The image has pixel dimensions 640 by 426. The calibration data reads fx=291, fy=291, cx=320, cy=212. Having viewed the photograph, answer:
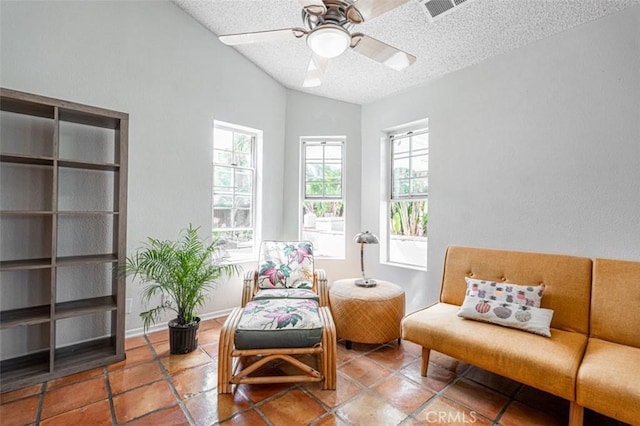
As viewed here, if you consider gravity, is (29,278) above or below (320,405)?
above

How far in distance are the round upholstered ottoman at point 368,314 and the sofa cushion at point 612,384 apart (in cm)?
123

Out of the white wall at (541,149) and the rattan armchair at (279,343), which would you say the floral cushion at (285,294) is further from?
the white wall at (541,149)

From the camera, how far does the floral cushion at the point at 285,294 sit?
2.48 metres

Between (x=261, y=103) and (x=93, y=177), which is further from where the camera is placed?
(x=261, y=103)

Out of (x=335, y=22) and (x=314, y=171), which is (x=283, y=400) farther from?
(x=314, y=171)

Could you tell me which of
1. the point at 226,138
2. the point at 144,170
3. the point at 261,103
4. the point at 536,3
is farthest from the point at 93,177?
the point at 536,3

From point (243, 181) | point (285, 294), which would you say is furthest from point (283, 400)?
point (243, 181)

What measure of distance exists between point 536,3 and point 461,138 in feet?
3.62

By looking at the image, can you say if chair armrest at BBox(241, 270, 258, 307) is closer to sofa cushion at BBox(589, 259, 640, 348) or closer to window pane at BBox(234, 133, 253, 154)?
window pane at BBox(234, 133, 253, 154)

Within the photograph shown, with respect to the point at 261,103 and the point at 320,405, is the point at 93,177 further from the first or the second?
the point at 320,405

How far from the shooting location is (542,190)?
237 cm

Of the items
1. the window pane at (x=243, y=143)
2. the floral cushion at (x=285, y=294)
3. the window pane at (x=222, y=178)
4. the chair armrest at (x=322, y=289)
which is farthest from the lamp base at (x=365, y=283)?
the window pane at (x=243, y=143)

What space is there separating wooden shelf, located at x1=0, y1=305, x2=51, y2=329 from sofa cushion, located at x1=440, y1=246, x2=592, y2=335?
2.95 metres

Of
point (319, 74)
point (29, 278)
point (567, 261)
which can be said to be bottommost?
point (29, 278)
